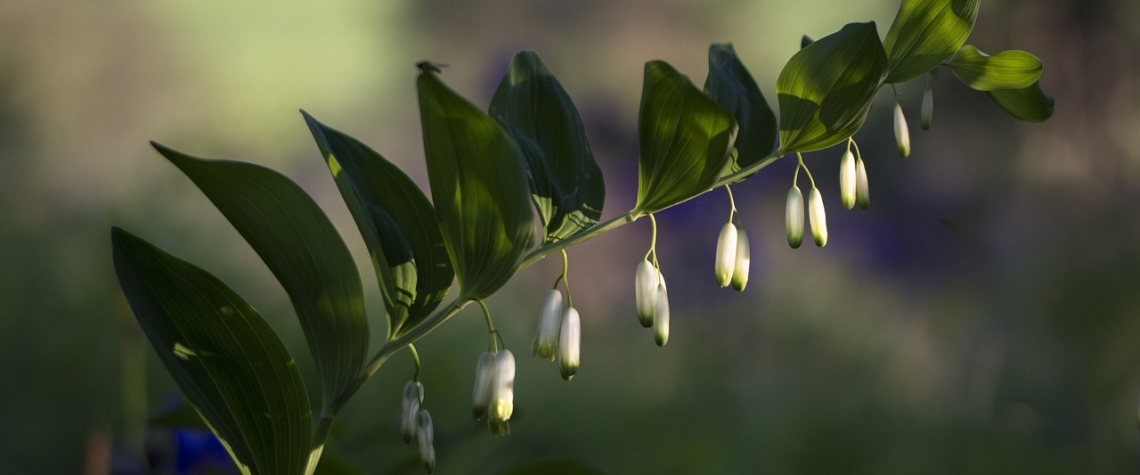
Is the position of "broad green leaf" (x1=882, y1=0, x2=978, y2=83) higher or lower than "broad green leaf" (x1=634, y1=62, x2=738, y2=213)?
higher

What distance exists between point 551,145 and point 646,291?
127 millimetres

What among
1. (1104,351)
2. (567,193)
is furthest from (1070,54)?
(567,193)

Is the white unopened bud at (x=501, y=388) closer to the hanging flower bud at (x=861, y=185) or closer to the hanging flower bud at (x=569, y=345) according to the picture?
the hanging flower bud at (x=569, y=345)

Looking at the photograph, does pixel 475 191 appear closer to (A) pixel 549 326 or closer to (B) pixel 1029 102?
(A) pixel 549 326

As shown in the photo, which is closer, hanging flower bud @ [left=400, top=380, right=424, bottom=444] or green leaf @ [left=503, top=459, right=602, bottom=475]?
hanging flower bud @ [left=400, top=380, right=424, bottom=444]

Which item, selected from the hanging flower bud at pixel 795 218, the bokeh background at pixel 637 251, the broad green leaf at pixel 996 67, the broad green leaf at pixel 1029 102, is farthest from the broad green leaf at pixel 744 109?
the bokeh background at pixel 637 251

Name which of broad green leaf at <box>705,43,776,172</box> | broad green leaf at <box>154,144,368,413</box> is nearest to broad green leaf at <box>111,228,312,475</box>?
broad green leaf at <box>154,144,368,413</box>

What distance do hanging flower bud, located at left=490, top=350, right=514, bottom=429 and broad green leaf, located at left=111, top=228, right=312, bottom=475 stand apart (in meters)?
0.12

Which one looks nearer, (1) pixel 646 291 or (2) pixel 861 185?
(1) pixel 646 291

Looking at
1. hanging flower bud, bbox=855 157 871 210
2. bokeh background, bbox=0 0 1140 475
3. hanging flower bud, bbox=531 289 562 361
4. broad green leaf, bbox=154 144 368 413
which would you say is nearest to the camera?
broad green leaf, bbox=154 144 368 413

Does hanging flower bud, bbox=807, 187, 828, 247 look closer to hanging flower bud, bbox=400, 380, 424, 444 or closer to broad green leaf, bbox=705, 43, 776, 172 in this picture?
broad green leaf, bbox=705, 43, 776, 172

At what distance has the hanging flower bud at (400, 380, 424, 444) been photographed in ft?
1.82

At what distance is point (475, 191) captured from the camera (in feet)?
1.62

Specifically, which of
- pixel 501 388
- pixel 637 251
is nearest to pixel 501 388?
pixel 501 388
